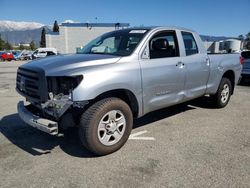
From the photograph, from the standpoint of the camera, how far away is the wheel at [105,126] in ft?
11.0

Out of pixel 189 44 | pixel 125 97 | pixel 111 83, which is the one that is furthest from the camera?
pixel 189 44

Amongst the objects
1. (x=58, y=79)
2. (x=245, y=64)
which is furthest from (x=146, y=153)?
(x=245, y=64)

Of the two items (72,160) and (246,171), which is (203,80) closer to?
(246,171)

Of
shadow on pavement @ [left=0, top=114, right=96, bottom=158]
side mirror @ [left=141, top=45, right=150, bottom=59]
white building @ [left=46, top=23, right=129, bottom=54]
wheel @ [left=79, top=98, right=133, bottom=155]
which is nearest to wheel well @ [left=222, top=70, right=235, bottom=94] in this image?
side mirror @ [left=141, top=45, right=150, bottom=59]

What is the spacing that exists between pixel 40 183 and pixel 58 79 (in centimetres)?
135

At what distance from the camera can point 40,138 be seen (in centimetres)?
434

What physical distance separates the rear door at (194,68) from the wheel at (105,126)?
1.71 metres

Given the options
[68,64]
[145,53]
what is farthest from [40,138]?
[145,53]

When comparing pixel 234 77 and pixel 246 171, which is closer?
pixel 246 171

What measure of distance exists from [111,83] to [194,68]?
2.20 m

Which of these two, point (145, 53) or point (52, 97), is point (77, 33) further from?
point (52, 97)

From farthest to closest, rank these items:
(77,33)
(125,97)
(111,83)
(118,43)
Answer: (77,33) < (118,43) < (125,97) < (111,83)

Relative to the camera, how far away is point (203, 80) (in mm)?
5285

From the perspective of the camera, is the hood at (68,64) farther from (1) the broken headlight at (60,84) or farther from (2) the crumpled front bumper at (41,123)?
(2) the crumpled front bumper at (41,123)
